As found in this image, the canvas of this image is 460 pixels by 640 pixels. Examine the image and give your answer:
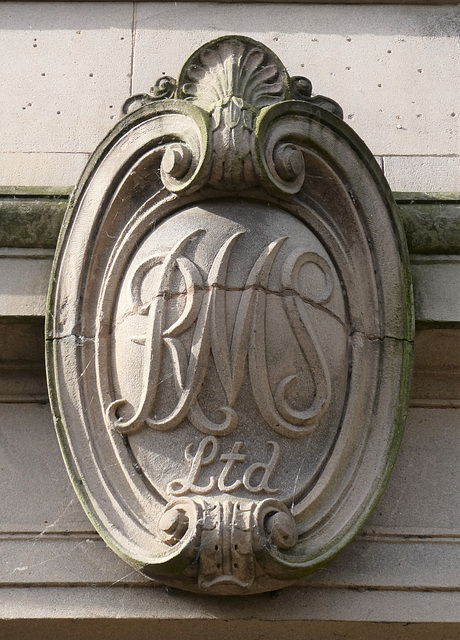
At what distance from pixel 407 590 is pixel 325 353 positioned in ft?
A: 2.63

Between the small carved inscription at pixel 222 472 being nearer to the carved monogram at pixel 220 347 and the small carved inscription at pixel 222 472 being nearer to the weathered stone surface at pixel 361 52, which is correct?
the carved monogram at pixel 220 347

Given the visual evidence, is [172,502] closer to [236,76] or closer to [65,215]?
[65,215]

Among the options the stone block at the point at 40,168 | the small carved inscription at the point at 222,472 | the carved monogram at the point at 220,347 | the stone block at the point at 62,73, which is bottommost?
the small carved inscription at the point at 222,472

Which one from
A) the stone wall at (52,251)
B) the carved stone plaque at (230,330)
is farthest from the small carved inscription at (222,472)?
the stone wall at (52,251)

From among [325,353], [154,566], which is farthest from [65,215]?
[154,566]

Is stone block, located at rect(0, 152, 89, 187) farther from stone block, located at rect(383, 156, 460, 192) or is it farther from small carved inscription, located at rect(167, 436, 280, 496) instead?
small carved inscription, located at rect(167, 436, 280, 496)

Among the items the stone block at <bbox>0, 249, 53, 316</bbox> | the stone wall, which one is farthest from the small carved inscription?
the stone block at <bbox>0, 249, 53, 316</bbox>

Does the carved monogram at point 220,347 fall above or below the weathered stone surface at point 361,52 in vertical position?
below

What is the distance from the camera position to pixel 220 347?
3.29 m

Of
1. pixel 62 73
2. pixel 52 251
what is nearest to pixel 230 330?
pixel 52 251

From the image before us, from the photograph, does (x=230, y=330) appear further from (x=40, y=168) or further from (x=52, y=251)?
(x=40, y=168)

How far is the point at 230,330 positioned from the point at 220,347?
7cm

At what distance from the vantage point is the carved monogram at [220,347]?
3.29 meters

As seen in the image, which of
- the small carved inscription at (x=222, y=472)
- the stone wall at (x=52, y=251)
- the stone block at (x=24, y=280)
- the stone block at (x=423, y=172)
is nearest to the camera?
the small carved inscription at (x=222, y=472)
